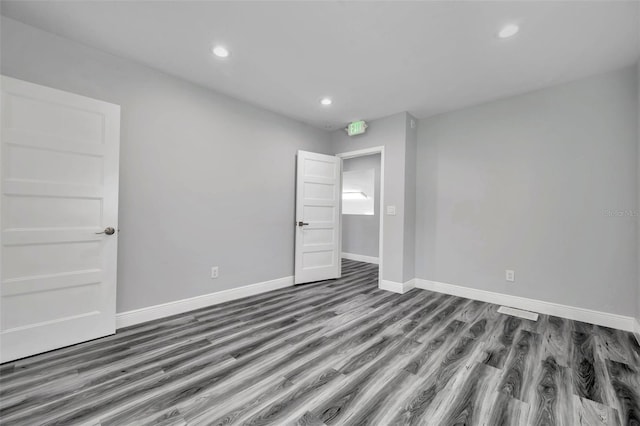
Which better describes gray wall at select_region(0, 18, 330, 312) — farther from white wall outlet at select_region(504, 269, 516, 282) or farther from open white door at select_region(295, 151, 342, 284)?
white wall outlet at select_region(504, 269, 516, 282)

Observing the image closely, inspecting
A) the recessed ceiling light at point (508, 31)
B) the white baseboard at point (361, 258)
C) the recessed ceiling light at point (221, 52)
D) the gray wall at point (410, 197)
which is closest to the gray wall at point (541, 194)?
the gray wall at point (410, 197)

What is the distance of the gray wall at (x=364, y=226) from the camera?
602 cm

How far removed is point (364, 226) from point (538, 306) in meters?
3.58

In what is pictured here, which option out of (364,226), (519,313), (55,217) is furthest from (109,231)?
(364,226)

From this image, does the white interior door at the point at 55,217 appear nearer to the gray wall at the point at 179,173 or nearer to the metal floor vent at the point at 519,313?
the gray wall at the point at 179,173

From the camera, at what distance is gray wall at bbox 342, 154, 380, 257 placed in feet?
19.8

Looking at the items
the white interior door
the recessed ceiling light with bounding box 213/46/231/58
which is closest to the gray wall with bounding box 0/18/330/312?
the white interior door

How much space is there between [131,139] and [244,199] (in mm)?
1389

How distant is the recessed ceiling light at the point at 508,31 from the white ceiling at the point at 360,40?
0.05 m

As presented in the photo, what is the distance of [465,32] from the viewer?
2.16 metres

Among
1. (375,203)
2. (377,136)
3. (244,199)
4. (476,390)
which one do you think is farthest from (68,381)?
(375,203)

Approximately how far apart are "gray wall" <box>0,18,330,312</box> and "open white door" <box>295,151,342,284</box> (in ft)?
0.86

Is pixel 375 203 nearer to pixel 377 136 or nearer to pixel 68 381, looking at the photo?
pixel 377 136

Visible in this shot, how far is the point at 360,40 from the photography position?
230cm
